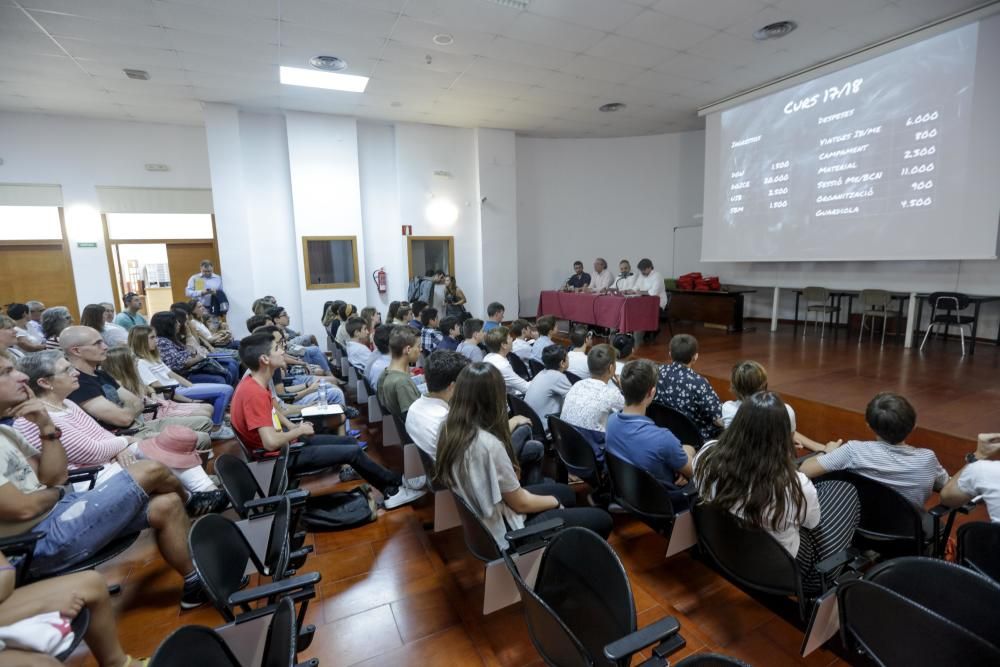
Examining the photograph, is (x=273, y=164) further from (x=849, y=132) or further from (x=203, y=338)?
(x=849, y=132)

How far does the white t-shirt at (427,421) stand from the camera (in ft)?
6.88

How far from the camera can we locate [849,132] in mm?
5551

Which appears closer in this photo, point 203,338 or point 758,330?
point 203,338

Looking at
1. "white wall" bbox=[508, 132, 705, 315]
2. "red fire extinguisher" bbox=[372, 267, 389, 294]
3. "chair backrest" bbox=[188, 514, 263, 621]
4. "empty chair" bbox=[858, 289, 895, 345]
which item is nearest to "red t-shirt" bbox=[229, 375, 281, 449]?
"chair backrest" bbox=[188, 514, 263, 621]

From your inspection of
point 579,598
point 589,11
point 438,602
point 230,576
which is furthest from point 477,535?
point 589,11

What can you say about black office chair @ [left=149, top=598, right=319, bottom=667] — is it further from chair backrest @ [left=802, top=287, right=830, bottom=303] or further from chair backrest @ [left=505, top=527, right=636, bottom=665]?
chair backrest @ [left=802, top=287, right=830, bottom=303]

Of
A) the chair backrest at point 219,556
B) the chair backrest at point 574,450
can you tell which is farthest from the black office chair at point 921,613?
the chair backrest at point 219,556

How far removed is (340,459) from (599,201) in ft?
28.1

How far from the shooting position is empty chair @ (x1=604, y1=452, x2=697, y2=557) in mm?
1826

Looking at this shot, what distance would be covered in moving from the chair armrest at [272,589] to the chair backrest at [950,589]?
5.17 feet

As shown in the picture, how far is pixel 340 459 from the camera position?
8.64ft

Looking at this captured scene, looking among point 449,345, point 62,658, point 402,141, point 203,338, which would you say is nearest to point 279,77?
point 402,141

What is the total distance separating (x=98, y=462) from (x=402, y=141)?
7053 millimetres

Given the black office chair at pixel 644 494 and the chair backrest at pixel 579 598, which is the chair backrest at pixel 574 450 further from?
the chair backrest at pixel 579 598
